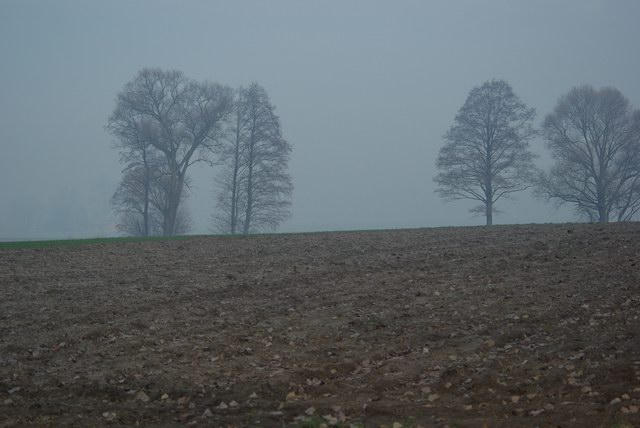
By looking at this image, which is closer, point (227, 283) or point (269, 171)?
point (227, 283)

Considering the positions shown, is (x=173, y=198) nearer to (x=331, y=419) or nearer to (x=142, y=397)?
(x=142, y=397)

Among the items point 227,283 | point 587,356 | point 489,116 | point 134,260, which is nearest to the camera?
point 587,356

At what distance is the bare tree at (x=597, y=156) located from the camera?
3603 cm

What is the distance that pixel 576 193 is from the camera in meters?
36.6

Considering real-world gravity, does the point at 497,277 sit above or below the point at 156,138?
below

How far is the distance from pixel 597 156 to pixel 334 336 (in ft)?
98.7

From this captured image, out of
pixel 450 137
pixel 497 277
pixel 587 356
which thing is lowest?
pixel 587 356

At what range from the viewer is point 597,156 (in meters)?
37.0

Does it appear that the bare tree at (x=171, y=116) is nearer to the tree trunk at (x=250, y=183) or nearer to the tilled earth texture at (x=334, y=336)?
the tree trunk at (x=250, y=183)

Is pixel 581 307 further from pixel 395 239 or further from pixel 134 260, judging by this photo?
pixel 134 260

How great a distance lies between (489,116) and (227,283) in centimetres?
2304

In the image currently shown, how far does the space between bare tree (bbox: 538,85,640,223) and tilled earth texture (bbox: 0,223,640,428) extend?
57.3 feet

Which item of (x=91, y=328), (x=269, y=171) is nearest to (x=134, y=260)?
(x=91, y=328)

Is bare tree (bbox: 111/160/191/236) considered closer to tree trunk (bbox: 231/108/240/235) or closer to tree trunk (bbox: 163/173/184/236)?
tree trunk (bbox: 163/173/184/236)
